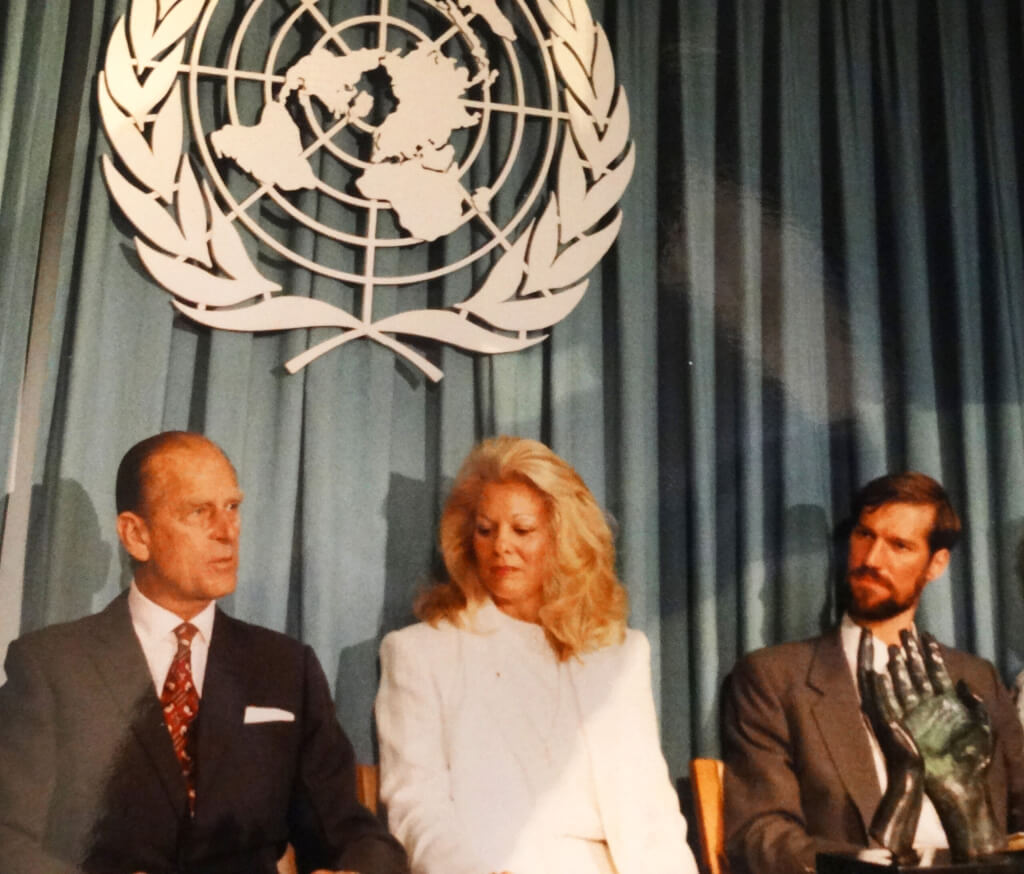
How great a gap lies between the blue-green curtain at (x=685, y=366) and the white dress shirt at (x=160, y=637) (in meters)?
0.07

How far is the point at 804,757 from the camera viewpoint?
2377 millimetres

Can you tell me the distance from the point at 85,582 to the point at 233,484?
0.31 meters

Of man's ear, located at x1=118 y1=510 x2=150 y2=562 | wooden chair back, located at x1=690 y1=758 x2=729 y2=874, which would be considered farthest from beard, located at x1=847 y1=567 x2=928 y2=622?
man's ear, located at x1=118 y1=510 x2=150 y2=562

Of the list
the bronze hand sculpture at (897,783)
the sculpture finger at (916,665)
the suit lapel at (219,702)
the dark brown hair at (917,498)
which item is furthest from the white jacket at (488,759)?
the dark brown hair at (917,498)

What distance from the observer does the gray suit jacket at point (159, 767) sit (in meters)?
2.00

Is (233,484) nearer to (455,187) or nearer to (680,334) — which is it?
(455,187)

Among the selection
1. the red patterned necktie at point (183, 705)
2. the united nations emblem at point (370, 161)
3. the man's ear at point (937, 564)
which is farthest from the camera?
the man's ear at point (937, 564)

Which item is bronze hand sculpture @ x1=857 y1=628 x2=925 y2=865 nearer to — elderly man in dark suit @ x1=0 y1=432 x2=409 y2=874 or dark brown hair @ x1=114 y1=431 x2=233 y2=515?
elderly man in dark suit @ x1=0 y1=432 x2=409 y2=874

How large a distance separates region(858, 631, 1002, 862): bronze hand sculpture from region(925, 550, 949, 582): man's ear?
1.09 ft

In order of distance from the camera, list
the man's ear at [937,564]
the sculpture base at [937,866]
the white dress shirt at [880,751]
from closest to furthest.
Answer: the sculpture base at [937,866] < the white dress shirt at [880,751] < the man's ear at [937,564]

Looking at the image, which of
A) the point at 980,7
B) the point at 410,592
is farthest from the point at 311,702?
the point at 980,7

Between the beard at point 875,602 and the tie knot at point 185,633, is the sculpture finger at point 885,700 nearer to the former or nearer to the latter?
the beard at point 875,602

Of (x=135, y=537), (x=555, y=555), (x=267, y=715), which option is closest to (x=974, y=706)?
(x=555, y=555)

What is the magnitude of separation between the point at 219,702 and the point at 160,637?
0.15 meters
